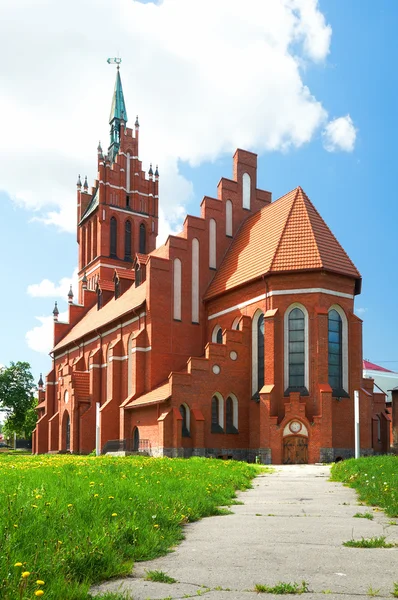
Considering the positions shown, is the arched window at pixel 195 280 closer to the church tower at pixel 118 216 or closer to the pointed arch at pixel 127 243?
the church tower at pixel 118 216

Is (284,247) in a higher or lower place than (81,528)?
higher

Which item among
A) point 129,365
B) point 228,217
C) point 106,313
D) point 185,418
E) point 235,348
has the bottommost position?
point 185,418

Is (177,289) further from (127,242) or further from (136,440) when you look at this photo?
(127,242)

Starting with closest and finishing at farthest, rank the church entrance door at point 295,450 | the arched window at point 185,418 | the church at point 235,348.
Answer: the church entrance door at point 295,450 < the church at point 235,348 < the arched window at point 185,418

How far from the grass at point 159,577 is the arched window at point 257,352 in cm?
2559

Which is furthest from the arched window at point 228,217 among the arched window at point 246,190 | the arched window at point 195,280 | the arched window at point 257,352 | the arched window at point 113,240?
the arched window at point 113,240

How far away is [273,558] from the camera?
6.40 meters

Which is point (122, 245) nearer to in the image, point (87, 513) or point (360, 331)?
point (360, 331)

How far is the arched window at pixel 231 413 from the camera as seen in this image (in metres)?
31.2

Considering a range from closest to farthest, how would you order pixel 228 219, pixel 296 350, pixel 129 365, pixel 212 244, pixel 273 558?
pixel 273 558 → pixel 296 350 → pixel 212 244 → pixel 129 365 → pixel 228 219

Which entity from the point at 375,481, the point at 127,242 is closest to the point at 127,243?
the point at 127,242

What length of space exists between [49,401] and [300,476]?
35968 mm

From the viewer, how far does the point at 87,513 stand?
686 centimetres

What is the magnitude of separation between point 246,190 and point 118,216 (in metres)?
22.7
